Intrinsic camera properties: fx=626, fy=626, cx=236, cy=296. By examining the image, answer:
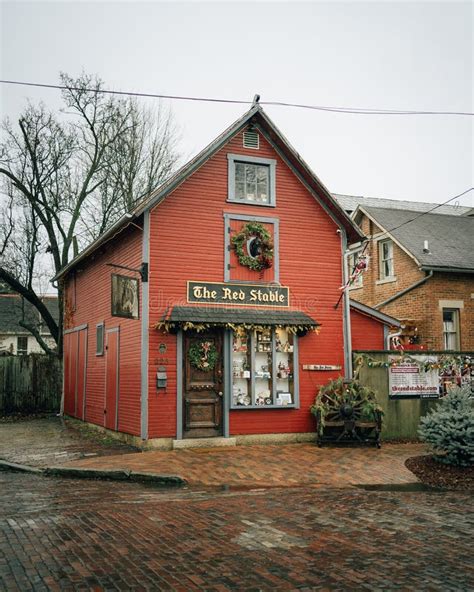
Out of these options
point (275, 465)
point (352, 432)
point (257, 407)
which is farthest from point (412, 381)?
point (275, 465)

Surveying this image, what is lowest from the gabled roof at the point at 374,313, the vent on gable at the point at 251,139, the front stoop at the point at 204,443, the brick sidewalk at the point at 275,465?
the brick sidewalk at the point at 275,465

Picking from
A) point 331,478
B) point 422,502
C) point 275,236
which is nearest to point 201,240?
point 275,236

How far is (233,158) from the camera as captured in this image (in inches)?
593

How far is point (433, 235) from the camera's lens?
2308 cm

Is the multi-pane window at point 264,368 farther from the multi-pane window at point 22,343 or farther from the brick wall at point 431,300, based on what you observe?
the multi-pane window at point 22,343

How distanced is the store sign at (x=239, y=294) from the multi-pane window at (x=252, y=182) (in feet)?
7.24

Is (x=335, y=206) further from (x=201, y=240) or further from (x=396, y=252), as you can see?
(x=396, y=252)

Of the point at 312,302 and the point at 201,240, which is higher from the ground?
the point at 201,240

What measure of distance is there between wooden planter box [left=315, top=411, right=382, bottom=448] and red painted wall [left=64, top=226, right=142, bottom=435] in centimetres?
418

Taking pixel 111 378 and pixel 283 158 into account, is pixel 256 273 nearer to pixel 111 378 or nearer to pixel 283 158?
pixel 283 158

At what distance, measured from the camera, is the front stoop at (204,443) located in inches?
531

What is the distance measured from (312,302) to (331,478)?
5.62m

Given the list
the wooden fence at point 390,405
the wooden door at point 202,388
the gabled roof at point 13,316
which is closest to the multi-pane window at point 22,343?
the gabled roof at point 13,316

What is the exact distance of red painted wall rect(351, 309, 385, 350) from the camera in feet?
54.6
